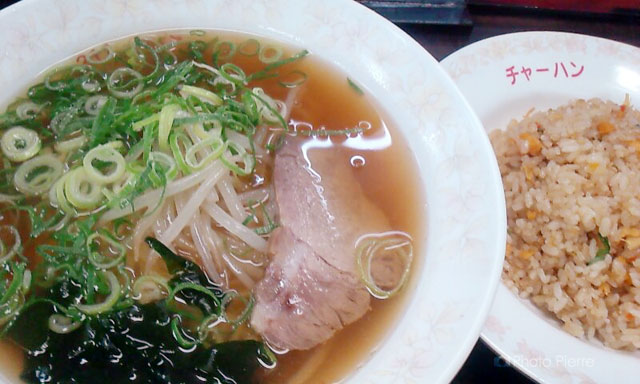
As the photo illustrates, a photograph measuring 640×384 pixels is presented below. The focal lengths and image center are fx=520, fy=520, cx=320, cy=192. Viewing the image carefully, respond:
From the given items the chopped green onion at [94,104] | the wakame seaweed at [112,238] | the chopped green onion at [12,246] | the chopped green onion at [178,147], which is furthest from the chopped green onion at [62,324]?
the chopped green onion at [94,104]

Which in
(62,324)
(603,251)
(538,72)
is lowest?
(603,251)

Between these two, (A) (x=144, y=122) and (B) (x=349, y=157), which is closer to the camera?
(A) (x=144, y=122)

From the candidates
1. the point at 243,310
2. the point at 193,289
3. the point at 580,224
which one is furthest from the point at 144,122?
the point at 580,224

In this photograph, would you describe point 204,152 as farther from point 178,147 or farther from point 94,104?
point 94,104

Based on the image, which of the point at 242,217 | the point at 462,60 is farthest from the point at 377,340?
the point at 462,60

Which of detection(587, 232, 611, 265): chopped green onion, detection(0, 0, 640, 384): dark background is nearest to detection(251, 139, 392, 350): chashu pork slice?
detection(587, 232, 611, 265): chopped green onion

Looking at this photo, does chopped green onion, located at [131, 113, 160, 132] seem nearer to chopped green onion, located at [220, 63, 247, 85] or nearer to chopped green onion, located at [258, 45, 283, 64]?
chopped green onion, located at [220, 63, 247, 85]
